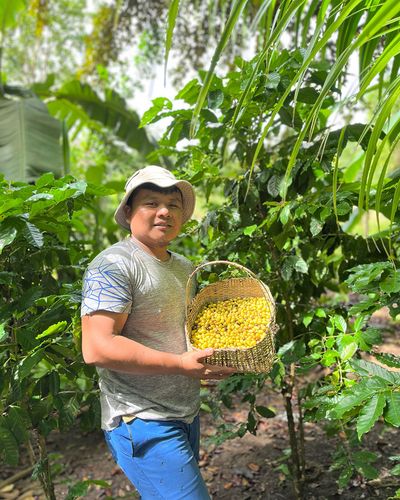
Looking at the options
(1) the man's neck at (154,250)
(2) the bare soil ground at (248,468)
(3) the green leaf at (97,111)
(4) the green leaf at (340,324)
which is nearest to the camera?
(1) the man's neck at (154,250)

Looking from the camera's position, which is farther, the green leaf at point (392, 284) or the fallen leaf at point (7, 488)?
the fallen leaf at point (7, 488)

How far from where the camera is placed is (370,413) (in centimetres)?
114

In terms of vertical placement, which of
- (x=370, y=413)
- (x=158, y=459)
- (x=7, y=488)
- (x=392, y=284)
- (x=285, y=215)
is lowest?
(x=7, y=488)

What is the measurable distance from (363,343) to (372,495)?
821mm

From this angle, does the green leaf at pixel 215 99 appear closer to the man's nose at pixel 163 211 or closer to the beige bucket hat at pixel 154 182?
the beige bucket hat at pixel 154 182

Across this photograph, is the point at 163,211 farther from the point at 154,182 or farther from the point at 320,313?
the point at 320,313

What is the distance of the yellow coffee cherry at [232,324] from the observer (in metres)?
1.24

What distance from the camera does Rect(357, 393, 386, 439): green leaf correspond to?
44.0 inches

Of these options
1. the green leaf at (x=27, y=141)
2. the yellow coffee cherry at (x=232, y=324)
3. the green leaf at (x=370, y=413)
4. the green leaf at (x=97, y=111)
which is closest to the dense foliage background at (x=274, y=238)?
the green leaf at (x=370, y=413)

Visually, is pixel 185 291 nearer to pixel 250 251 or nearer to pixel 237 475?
pixel 250 251

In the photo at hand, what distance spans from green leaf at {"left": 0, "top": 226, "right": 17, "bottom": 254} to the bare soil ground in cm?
102

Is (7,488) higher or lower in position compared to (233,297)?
lower

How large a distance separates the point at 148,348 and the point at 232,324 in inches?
9.4

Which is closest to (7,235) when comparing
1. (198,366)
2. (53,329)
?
(53,329)
